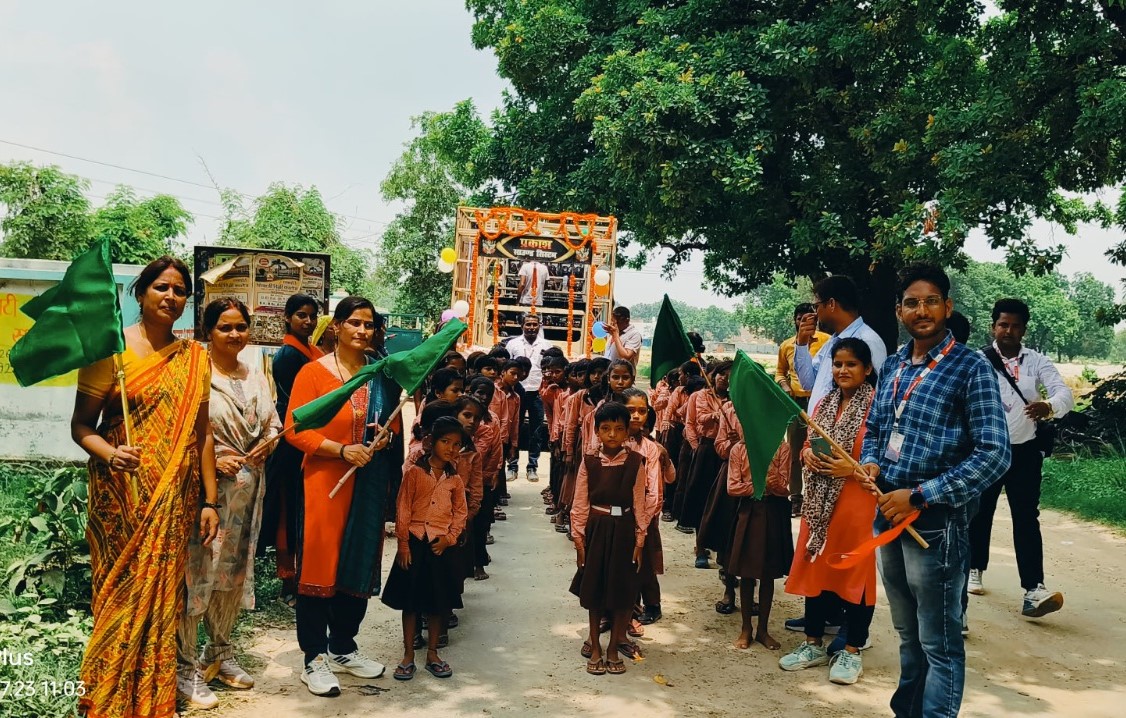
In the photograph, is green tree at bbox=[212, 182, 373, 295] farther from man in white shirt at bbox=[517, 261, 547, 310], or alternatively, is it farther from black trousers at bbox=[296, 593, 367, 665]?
black trousers at bbox=[296, 593, 367, 665]

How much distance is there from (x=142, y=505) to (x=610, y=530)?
2245 mm

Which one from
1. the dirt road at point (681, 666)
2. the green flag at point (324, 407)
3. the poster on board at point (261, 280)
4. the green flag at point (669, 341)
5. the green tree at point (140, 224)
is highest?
the green tree at point (140, 224)

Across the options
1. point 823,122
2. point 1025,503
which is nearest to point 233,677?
point 1025,503

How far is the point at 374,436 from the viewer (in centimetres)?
425

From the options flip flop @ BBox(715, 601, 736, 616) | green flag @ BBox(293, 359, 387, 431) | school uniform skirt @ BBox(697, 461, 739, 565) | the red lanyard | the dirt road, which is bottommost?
the dirt road

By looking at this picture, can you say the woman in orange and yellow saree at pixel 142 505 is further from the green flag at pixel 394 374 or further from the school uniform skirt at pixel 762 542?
the school uniform skirt at pixel 762 542

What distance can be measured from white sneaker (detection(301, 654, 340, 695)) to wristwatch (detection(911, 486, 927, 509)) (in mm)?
2683

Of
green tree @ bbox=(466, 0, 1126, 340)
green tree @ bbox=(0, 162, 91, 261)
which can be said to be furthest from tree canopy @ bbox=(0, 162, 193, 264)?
green tree @ bbox=(466, 0, 1126, 340)

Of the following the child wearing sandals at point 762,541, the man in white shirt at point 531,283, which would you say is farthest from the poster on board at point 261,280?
the man in white shirt at point 531,283

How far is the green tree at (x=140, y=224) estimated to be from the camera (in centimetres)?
1930

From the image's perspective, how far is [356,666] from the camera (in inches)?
167

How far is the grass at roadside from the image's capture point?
8.92 m

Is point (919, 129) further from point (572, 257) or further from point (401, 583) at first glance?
point (401, 583)

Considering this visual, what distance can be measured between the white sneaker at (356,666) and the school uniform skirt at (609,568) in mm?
1071
